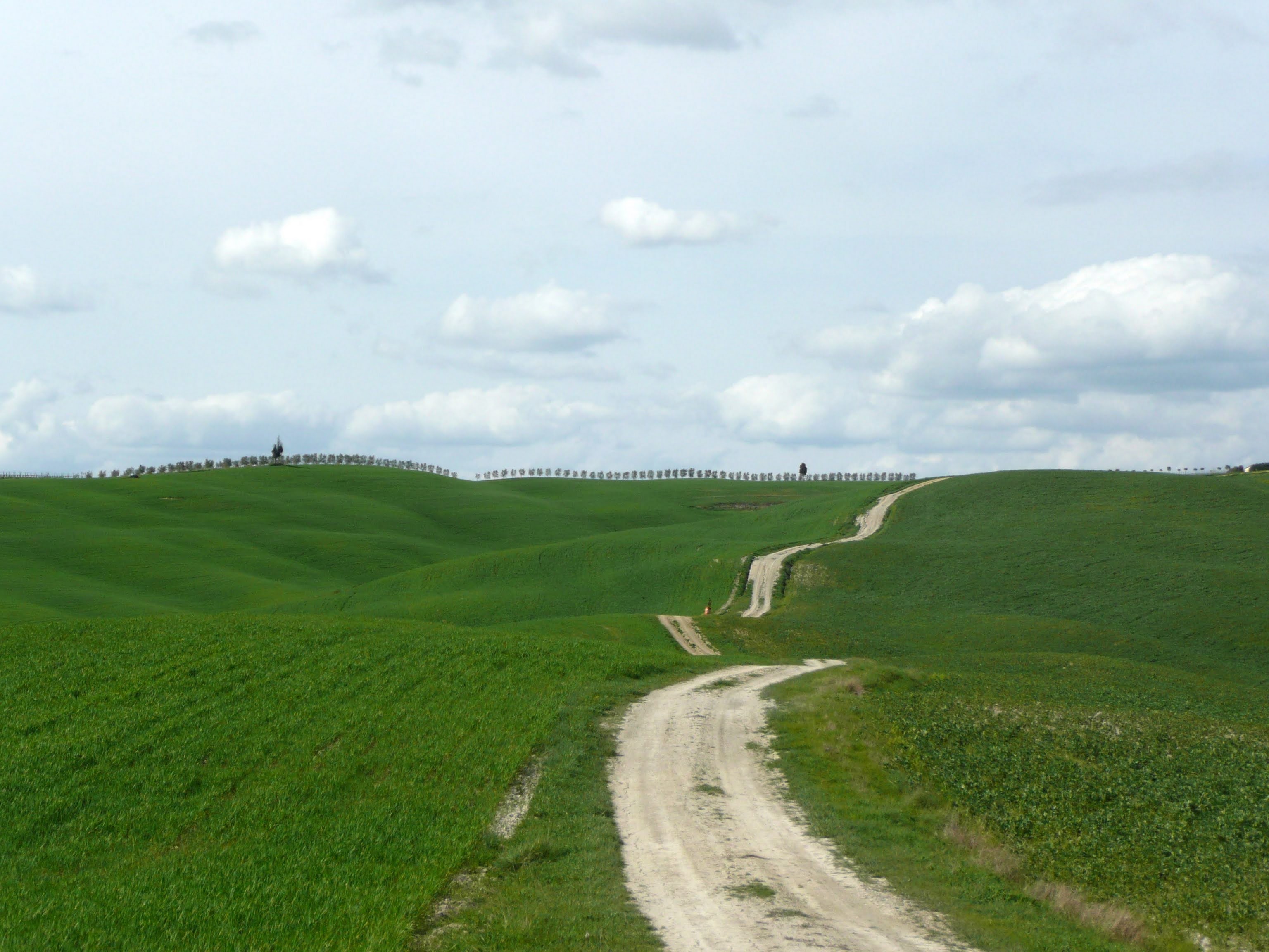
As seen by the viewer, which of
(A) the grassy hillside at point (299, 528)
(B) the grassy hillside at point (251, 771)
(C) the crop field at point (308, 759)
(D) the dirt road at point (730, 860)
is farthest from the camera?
(A) the grassy hillside at point (299, 528)

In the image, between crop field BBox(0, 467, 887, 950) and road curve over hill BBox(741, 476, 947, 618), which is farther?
road curve over hill BBox(741, 476, 947, 618)

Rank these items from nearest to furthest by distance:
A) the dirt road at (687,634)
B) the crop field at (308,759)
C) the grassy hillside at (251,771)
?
the crop field at (308,759) < the grassy hillside at (251,771) < the dirt road at (687,634)

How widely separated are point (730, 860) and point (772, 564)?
193ft

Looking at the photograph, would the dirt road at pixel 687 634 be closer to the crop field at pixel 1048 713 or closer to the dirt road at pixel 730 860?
the crop field at pixel 1048 713

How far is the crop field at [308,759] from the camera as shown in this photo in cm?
1570

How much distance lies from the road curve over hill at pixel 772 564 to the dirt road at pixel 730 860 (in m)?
36.1

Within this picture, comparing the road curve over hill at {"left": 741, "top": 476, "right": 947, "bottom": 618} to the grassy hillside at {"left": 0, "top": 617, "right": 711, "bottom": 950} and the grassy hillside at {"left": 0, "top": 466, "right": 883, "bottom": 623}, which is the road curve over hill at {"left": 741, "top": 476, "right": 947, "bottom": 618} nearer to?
the grassy hillside at {"left": 0, "top": 466, "right": 883, "bottom": 623}


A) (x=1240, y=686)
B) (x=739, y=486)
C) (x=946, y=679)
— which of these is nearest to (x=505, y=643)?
(x=946, y=679)

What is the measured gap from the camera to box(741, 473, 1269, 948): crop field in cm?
1792

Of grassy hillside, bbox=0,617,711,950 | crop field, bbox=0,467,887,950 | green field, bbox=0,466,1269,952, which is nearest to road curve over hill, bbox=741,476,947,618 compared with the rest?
green field, bbox=0,466,1269,952

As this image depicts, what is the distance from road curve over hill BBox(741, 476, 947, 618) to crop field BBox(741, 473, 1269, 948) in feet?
6.29

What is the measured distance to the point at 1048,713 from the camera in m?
33.3

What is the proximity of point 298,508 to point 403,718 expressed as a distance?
318ft

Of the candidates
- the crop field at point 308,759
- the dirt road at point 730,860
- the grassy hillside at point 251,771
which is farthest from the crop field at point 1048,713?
the grassy hillside at point 251,771
